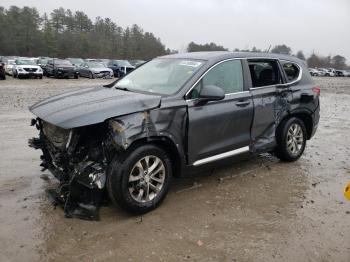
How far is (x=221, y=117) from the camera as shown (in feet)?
16.5

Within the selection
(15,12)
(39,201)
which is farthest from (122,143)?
(15,12)

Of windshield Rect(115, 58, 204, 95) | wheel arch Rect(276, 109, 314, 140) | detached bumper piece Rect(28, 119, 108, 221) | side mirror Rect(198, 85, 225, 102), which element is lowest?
detached bumper piece Rect(28, 119, 108, 221)

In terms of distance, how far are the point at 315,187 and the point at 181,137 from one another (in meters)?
2.27

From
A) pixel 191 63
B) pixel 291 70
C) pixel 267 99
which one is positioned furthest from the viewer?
pixel 291 70

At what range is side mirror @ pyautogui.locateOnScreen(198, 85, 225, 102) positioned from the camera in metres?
4.70

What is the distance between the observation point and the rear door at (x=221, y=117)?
479cm

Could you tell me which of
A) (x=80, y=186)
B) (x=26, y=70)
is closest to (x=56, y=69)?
(x=26, y=70)

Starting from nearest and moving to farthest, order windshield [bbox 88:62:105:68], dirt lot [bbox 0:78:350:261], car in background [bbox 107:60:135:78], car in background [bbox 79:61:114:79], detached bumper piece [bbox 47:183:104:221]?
dirt lot [bbox 0:78:350:261] → detached bumper piece [bbox 47:183:104:221] → car in background [bbox 79:61:114:79] → windshield [bbox 88:62:105:68] → car in background [bbox 107:60:135:78]

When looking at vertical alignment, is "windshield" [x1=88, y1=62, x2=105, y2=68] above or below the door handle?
above

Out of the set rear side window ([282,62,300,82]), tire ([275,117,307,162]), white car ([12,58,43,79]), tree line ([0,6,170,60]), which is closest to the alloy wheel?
tire ([275,117,307,162])

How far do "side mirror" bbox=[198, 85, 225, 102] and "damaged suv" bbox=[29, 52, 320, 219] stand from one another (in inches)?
0.5

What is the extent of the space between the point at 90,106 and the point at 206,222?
1835mm

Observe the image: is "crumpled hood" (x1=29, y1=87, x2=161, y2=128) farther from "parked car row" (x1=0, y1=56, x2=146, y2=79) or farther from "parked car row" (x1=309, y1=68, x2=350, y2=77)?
"parked car row" (x1=309, y1=68, x2=350, y2=77)

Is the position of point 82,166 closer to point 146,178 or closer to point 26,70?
point 146,178
